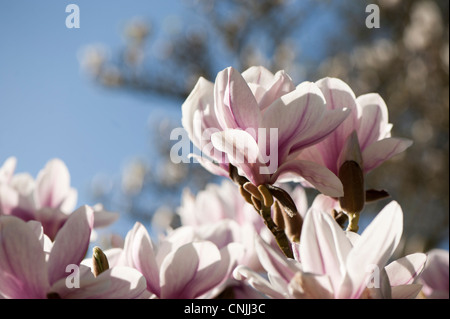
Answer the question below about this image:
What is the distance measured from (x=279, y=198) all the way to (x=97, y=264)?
0.10m

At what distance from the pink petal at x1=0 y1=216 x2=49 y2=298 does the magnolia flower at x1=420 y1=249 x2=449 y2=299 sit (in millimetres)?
327

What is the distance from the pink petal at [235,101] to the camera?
281mm

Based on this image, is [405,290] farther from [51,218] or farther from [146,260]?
[51,218]

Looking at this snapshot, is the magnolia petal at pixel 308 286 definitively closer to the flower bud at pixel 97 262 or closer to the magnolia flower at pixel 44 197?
the flower bud at pixel 97 262

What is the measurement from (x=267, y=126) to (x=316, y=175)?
0.04 meters

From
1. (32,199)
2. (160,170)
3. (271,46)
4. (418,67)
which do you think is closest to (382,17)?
(271,46)

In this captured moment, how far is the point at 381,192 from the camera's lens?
34 centimetres

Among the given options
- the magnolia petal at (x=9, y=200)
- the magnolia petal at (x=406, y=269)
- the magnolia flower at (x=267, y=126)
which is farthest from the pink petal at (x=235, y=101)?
the magnolia petal at (x=9, y=200)

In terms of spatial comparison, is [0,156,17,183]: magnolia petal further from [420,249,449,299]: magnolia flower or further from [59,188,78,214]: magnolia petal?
[420,249,449,299]: magnolia flower

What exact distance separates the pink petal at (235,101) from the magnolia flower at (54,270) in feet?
0.32

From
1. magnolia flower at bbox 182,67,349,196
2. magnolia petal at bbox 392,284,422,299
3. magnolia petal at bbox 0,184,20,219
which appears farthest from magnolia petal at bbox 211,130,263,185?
magnolia petal at bbox 0,184,20,219

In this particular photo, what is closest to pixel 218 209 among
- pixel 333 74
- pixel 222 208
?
pixel 222 208

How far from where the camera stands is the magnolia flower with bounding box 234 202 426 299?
22 centimetres

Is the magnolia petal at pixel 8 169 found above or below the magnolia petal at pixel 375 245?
above
